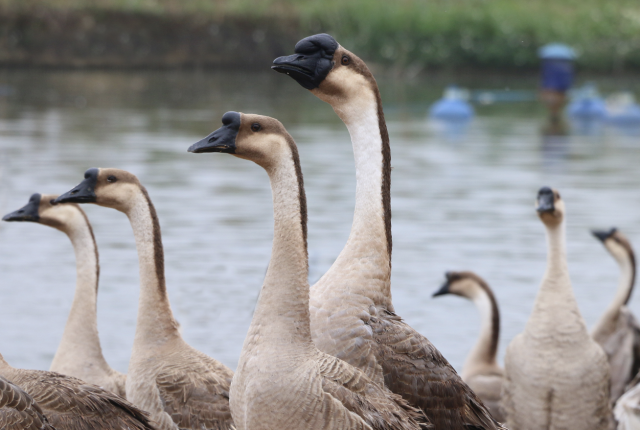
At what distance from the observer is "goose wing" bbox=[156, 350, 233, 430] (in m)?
4.77

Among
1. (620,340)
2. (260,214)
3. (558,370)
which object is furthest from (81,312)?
(260,214)

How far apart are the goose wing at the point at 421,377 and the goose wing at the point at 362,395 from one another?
24cm

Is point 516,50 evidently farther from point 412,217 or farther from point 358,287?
point 358,287

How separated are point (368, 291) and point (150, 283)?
1448 mm

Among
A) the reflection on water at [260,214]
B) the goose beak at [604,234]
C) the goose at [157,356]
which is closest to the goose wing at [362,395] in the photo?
the goose at [157,356]

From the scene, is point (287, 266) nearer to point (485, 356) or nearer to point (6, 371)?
point (6, 371)

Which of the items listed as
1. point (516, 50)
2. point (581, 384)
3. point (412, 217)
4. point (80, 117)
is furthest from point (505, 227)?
point (516, 50)

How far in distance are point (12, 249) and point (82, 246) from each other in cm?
604

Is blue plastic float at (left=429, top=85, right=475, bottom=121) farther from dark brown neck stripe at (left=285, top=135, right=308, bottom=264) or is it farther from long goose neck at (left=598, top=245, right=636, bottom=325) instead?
dark brown neck stripe at (left=285, top=135, right=308, bottom=264)

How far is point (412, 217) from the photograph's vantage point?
14109mm

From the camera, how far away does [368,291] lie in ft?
14.2

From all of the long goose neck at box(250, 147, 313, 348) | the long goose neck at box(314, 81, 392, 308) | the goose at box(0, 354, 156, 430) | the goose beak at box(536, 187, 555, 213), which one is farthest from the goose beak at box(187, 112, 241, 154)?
the goose beak at box(536, 187, 555, 213)

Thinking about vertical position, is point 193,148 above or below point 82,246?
above

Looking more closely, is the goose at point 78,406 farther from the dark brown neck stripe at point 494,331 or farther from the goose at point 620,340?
the goose at point 620,340
